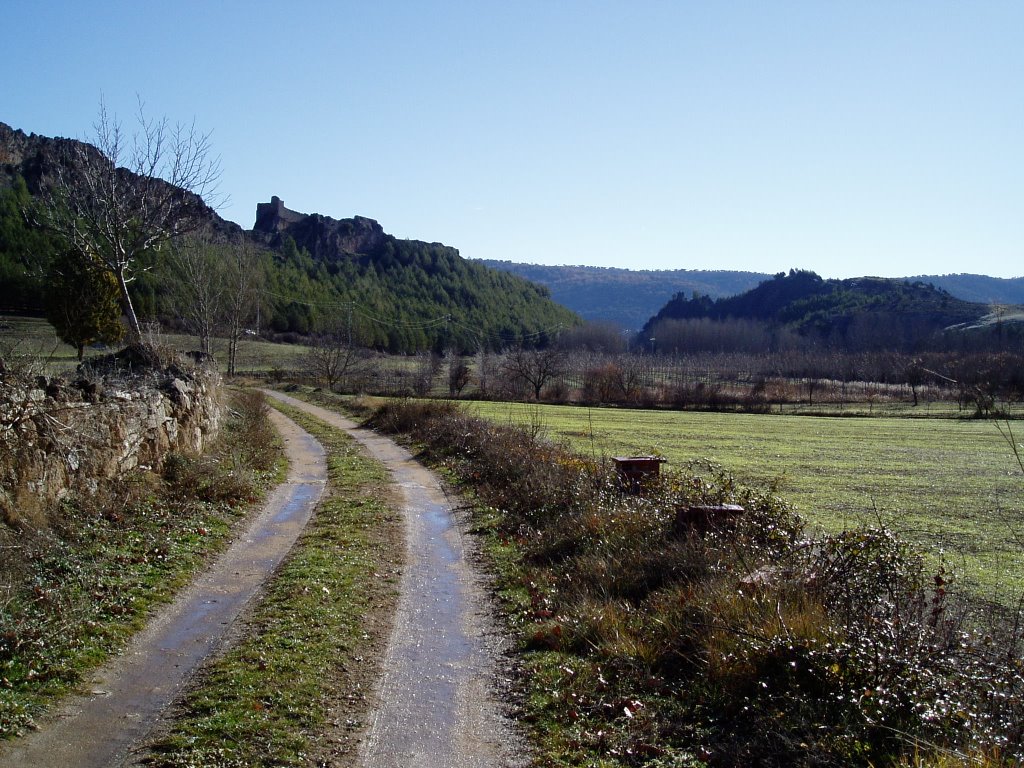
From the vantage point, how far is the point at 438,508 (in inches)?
594

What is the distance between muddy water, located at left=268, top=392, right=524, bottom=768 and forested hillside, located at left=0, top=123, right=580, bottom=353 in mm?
20509

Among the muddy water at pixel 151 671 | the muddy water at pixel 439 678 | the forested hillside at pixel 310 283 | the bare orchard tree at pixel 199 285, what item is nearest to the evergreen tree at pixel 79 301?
the forested hillside at pixel 310 283

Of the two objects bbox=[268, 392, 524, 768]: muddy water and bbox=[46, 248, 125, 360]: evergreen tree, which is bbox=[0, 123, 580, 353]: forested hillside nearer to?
bbox=[46, 248, 125, 360]: evergreen tree

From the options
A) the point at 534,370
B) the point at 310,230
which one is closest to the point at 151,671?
the point at 534,370

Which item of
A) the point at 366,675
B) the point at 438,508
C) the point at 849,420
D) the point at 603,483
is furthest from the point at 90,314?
the point at 849,420

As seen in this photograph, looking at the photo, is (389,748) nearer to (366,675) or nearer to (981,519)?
(366,675)

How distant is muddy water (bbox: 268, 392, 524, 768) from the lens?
539 centimetres

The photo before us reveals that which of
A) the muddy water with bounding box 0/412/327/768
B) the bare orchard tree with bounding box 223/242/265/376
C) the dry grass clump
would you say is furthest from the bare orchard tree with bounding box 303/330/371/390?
the dry grass clump

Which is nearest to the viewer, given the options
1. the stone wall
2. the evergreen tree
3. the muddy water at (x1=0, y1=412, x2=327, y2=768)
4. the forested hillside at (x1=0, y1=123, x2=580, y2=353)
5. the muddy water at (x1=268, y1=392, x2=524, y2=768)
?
the muddy water at (x1=0, y1=412, x2=327, y2=768)

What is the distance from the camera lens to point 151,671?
6.29 metres

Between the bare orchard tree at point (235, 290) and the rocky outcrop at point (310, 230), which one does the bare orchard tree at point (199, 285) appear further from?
the rocky outcrop at point (310, 230)

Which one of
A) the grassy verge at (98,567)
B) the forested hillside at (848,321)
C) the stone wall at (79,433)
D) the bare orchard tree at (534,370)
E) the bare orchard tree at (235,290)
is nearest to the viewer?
the grassy verge at (98,567)

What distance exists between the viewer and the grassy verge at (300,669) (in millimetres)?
5152

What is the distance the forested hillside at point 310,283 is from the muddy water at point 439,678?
807 inches
